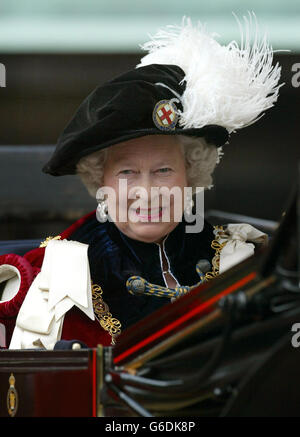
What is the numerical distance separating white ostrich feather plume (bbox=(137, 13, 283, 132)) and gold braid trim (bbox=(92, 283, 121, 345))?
50 cm

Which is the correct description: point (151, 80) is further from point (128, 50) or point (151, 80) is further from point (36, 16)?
point (36, 16)

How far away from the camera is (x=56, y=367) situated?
56.6 inches

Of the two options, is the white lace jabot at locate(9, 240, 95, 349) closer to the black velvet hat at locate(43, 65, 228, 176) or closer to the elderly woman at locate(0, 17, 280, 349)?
the elderly woman at locate(0, 17, 280, 349)

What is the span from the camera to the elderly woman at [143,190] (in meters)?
1.63

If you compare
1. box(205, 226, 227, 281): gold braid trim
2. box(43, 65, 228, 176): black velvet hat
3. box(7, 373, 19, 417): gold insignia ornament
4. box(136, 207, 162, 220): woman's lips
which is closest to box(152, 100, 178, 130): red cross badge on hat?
box(43, 65, 228, 176): black velvet hat

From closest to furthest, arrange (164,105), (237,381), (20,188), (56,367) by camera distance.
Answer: (237,381)
(56,367)
(164,105)
(20,188)

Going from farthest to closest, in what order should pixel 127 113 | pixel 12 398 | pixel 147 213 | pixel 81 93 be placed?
pixel 81 93, pixel 147 213, pixel 127 113, pixel 12 398

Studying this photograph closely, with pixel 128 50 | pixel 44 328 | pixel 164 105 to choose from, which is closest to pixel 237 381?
pixel 44 328

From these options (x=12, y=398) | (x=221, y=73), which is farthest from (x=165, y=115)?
(x=12, y=398)

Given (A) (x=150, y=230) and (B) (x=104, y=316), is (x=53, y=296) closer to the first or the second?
(B) (x=104, y=316)

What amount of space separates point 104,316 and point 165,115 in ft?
1.82

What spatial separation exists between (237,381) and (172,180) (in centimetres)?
64

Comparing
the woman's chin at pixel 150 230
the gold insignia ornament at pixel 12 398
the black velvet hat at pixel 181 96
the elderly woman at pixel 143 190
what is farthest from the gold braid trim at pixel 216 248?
the gold insignia ornament at pixel 12 398

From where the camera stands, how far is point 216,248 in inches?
71.1
